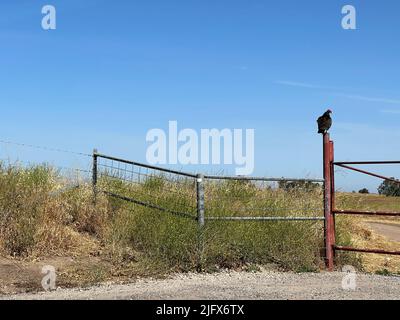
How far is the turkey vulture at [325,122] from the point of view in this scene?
10523mm

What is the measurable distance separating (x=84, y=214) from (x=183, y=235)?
9.29 ft

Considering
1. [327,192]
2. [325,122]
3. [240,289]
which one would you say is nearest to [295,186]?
[327,192]

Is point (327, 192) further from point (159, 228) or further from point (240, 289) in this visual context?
point (240, 289)

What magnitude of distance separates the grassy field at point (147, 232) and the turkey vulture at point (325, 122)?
1.67m

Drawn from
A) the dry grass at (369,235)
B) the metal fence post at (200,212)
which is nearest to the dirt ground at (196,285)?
the metal fence post at (200,212)

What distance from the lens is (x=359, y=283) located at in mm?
8844

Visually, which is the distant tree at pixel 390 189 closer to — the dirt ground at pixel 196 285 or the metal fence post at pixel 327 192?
the metal fence post at pixel 327 192

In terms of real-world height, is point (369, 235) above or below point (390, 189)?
below

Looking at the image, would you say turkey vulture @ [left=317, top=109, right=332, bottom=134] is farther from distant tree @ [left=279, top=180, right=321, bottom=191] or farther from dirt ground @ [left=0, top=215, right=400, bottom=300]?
dirt ground @ [left=0, top=215, right=400, bottom=300]

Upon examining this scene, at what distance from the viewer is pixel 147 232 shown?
10.2 meters

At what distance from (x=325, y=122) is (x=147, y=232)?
3.87 metres

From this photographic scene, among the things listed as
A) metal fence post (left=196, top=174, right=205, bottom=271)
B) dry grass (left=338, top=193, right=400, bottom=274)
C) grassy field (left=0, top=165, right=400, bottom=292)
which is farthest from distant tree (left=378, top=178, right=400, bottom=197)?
metal fence post (left=196, top=174, right=205, bottom=271)
